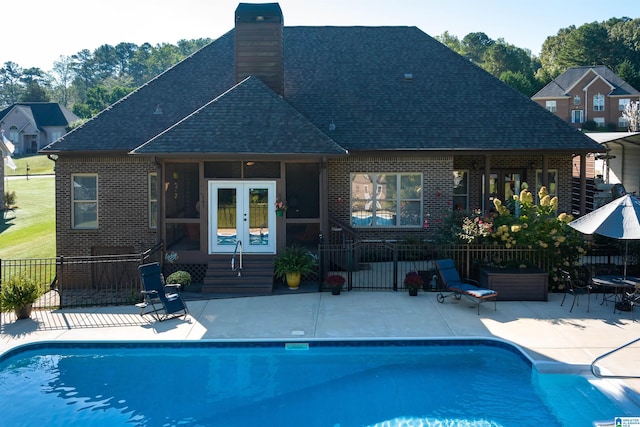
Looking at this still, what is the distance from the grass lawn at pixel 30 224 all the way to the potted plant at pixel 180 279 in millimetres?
10014

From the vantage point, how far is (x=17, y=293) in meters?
12.4

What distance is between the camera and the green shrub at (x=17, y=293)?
1234 centimetres

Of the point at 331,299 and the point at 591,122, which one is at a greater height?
the point at 591,122

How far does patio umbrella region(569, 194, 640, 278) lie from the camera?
11.7 m

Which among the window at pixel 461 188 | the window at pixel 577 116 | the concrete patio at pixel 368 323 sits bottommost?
the concrete patio at pixel 368 323

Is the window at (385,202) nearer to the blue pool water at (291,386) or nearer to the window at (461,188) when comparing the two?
the window at (461,188)

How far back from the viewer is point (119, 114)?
18891mm

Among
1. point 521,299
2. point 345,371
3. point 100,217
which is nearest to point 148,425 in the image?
point 345,371

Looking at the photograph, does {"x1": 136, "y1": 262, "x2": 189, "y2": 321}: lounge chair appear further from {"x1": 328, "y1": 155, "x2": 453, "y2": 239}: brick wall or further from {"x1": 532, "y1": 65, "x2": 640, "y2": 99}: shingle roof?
{"x1": 532, "y1": 65, "x2": 640, "y2": 99}: shingle roof

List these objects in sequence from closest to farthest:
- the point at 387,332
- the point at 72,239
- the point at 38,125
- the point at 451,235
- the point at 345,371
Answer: the point at 345,371
the point at 387,332
the point at 451,235
the point at 72,239
the point at 38,125

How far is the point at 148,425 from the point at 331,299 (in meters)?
6.31

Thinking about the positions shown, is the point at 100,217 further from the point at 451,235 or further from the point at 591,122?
the point at 591,122

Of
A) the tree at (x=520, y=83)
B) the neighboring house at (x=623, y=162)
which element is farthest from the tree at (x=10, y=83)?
the neighboring house at (x=623, y=162)

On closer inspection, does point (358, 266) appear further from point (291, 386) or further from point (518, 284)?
point (291, 386)
